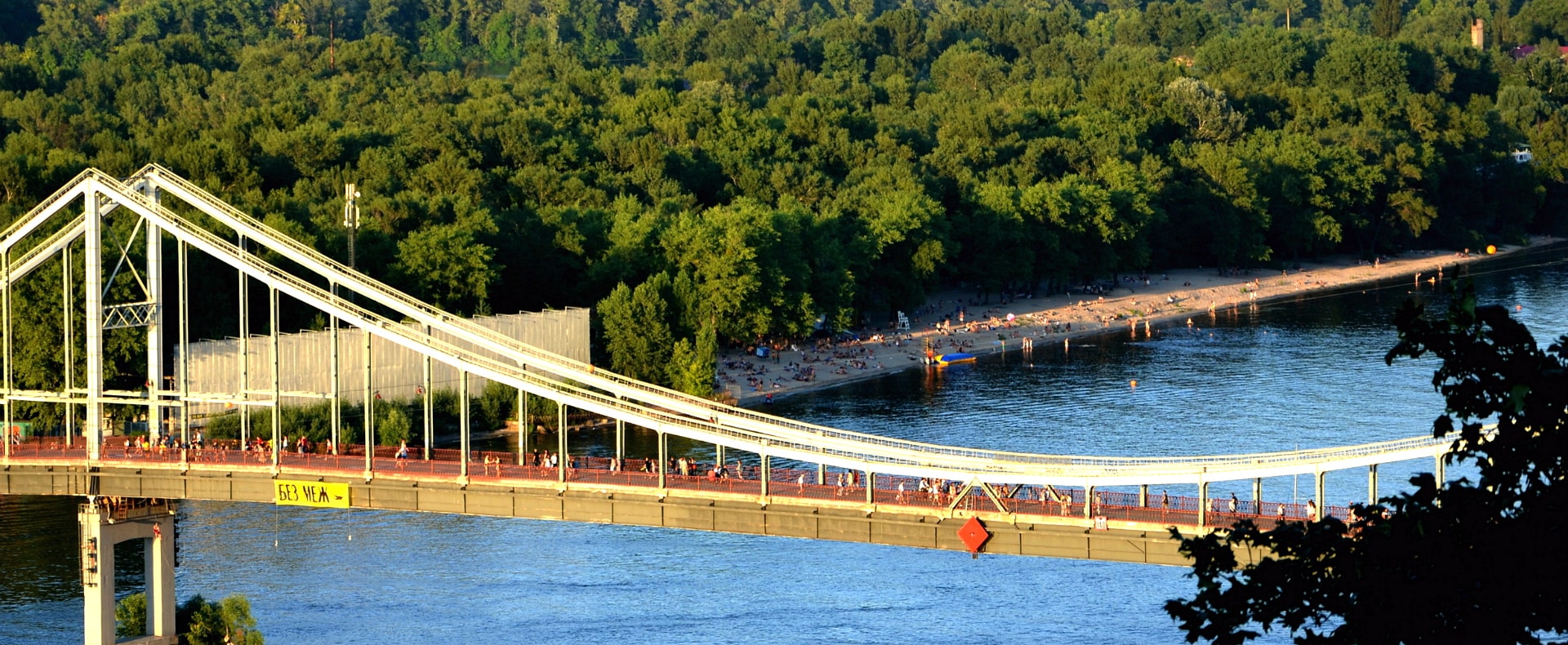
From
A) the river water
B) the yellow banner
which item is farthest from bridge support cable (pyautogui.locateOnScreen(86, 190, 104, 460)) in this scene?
the yellow banner

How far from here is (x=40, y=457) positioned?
287 feet

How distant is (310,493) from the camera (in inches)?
3270

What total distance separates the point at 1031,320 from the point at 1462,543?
12508 centimetres

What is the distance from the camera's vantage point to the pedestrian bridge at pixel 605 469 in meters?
70.5

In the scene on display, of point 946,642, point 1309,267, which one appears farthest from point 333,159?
point 946,642

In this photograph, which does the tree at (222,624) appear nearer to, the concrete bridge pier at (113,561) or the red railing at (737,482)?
the concrete bridge pier at (113,561)

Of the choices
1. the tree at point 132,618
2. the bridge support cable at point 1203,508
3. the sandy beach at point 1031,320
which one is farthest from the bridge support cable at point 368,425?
the sandy beach at point 1031,320

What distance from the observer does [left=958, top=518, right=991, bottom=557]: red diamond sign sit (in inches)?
2813

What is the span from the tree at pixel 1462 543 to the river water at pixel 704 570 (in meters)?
40.3

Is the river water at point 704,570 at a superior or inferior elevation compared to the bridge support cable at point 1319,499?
inferior

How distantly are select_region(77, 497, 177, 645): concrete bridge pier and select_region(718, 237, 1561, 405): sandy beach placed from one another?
50.1 m

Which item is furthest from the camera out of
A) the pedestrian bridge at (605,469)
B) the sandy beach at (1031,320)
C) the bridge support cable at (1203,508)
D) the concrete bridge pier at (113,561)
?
the sandy beach at (1031,320)

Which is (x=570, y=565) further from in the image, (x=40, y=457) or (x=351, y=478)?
(x=40, y=457)

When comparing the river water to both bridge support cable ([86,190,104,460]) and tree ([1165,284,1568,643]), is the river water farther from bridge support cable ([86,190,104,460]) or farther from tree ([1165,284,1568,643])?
tree ([1165,284,1568,643])
